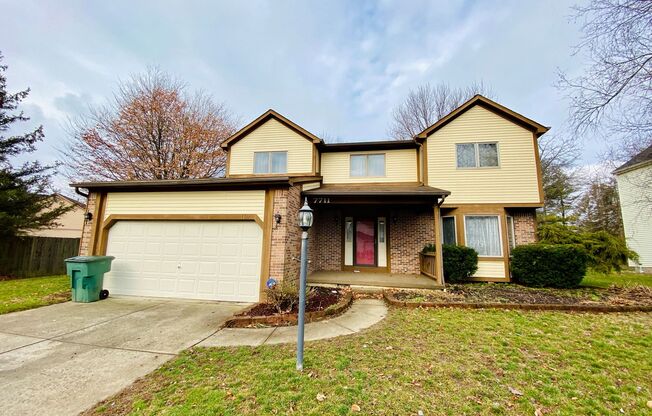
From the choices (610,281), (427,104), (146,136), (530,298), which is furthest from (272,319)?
(427,104)

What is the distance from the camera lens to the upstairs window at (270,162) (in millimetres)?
11531

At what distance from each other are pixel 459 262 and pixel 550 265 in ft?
9.41

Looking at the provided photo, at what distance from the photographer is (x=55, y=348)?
409cm

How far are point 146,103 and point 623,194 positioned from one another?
31552 millimetres

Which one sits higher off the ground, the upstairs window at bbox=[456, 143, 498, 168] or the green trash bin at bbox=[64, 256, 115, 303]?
the upstairs window at bbox=[456, 143, 498, 168]

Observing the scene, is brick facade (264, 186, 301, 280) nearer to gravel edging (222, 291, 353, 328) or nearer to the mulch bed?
the mulch bed

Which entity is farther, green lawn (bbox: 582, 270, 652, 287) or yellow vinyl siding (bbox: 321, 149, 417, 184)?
yellow vinyl siding (bbox: 321, 149, 417, 184)

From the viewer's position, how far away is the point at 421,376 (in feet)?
10.5

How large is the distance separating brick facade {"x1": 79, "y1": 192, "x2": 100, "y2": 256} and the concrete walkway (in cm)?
622

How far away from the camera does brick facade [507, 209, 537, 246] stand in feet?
32.3

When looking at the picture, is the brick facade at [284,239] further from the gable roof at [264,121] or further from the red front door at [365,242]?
the gable roof at [264,121]

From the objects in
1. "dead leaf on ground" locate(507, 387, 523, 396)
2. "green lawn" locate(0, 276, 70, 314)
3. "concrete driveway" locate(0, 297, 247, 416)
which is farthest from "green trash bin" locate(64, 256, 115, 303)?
"dead leaf on ground" locate(507, 387, 523, 396)

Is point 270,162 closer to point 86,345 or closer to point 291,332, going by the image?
point 291,332

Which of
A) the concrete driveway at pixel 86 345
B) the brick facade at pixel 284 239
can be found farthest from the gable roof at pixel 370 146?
the concrete driveway at pixel 86 345
